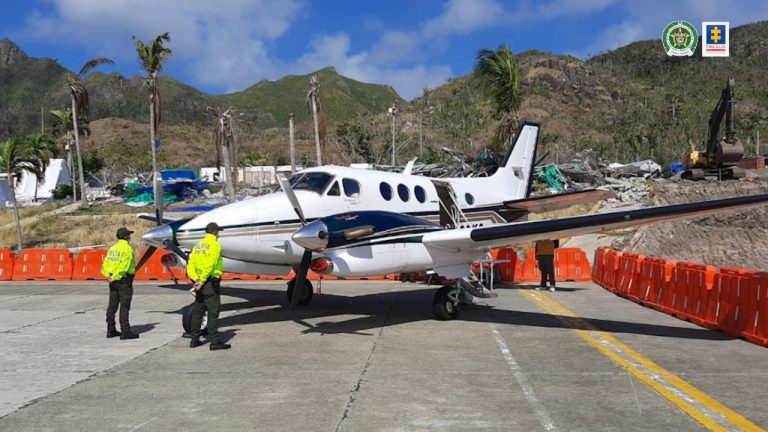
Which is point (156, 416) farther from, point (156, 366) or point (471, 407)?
point (471, 407)

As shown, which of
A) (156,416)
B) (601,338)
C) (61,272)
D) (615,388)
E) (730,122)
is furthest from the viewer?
(730,122)

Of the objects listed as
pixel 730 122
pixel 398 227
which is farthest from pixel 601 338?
pixel 730 122

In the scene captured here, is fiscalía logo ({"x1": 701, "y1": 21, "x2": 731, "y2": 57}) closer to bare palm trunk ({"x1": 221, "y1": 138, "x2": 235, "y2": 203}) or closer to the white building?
bare palm trunk ({"x1": 221, "y1": 138, "x2": 235, "y2": 203})

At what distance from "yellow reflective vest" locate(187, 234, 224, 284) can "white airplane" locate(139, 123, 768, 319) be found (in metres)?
1.35

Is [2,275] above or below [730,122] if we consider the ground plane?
below

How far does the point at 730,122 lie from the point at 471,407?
105ft

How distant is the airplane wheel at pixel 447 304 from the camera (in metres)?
12.7

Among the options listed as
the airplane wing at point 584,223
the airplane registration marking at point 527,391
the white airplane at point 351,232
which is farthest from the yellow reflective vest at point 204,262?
the airplane registration marking at point 527,391

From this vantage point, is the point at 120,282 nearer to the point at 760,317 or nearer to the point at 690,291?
the point at 760,317

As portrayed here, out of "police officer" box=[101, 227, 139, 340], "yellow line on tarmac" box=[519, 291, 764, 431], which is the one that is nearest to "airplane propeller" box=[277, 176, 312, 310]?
"police officer" box=[101, 227, 139, 340]

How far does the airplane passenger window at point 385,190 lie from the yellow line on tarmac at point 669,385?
15.2 feet

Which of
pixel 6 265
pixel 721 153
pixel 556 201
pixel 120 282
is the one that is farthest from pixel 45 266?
pixel 721 153

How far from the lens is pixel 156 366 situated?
8.80m

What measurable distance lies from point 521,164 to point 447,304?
820cm
